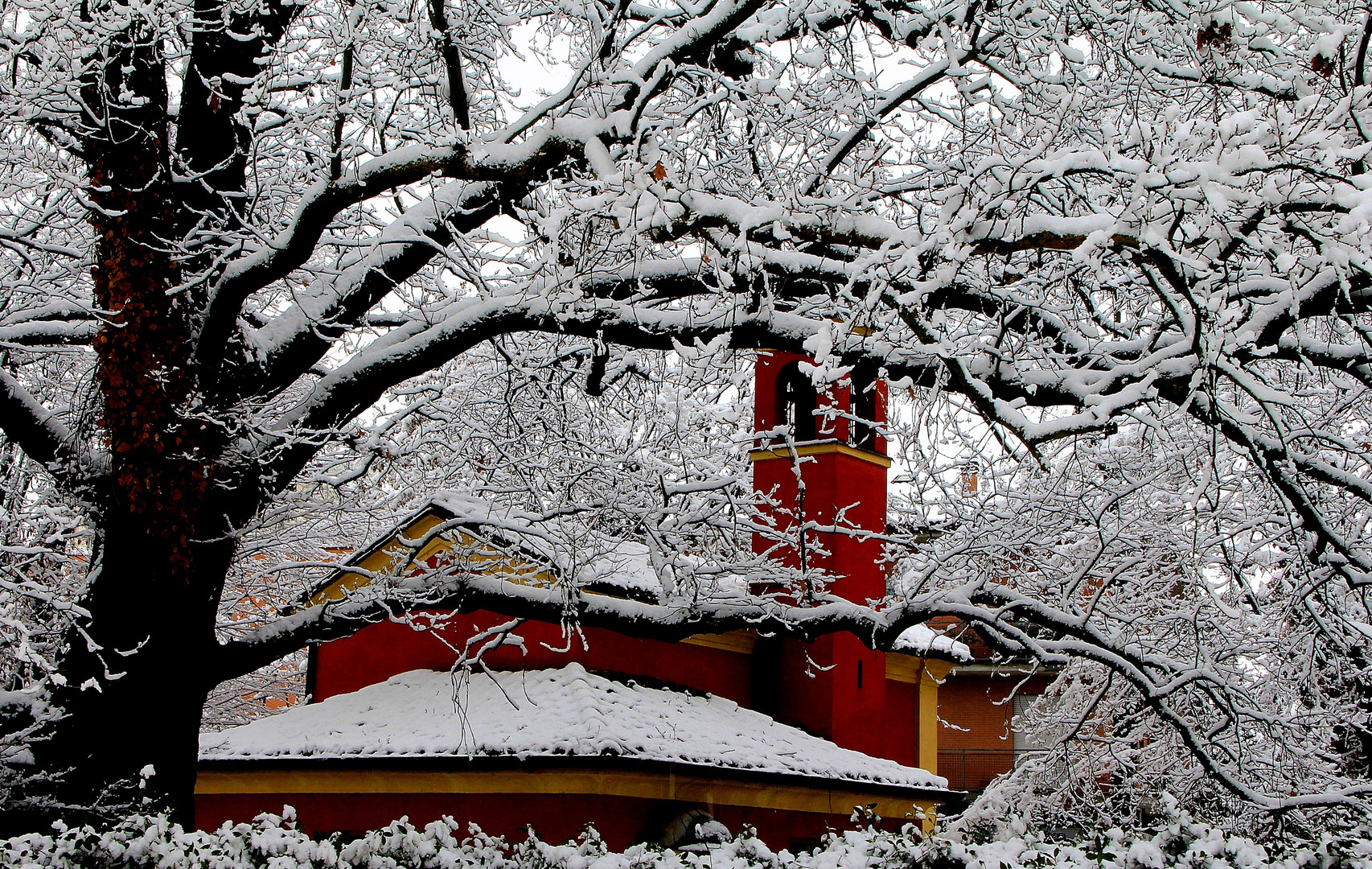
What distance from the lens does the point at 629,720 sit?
41.4 feet

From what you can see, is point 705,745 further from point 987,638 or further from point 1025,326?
point 1025,326

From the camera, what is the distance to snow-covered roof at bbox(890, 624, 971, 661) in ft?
55.6

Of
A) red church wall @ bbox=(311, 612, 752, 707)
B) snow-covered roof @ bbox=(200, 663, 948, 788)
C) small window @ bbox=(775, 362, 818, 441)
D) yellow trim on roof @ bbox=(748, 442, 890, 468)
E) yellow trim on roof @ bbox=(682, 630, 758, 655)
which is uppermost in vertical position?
small window @ bbox=(775, 362, 818, 441)

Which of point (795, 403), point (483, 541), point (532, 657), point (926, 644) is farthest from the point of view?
point (926, 644)

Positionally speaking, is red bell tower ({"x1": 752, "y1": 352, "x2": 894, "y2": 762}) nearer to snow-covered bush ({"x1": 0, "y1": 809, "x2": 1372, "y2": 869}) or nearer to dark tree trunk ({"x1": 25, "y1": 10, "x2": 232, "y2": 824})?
dark tree trunk ({"x1": 25, "y1": 10, "x2": 232, "y2": 824})

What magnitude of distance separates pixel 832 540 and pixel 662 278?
9.41m

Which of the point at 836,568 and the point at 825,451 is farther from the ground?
the point at 825,451

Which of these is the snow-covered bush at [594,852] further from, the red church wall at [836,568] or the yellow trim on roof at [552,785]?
the red church wall at [836,568]

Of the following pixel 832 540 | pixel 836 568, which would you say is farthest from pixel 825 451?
pixel 836 568

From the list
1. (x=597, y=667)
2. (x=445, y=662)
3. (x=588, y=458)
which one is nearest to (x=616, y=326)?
(x=588, y=458)

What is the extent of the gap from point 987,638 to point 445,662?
8724 mm

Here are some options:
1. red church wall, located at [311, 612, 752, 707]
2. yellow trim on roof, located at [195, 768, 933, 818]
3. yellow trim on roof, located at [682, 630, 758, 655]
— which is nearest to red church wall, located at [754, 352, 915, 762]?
yellow trim on roof, located at [682, 630, 758, 655]

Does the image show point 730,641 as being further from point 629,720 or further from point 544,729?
point 544,729

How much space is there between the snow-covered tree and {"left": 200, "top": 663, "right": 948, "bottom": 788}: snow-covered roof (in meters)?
3.27
